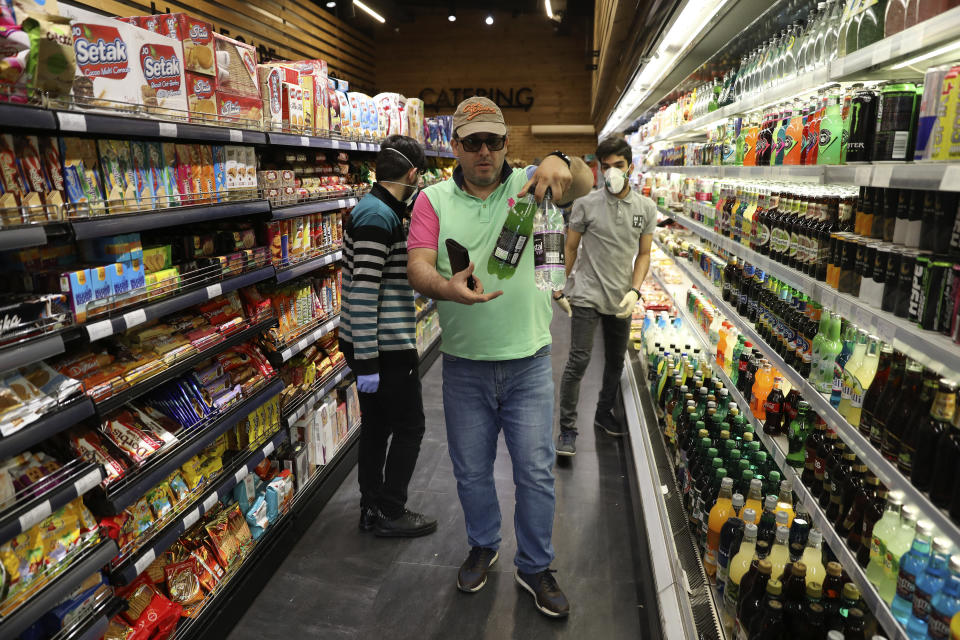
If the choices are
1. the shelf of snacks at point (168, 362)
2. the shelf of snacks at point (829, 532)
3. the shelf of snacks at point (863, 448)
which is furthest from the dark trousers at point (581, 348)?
the shelf of snacks at point (168, 362)

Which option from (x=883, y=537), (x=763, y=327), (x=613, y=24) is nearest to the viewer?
(x=883, y=537)

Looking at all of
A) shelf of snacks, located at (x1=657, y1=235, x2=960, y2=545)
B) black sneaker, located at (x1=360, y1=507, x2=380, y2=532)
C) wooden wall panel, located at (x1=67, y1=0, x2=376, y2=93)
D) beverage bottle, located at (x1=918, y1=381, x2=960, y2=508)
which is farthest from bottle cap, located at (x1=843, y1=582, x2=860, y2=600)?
wooden wall panel, located at (x1=67, y1=0, x2=376, y2=93)

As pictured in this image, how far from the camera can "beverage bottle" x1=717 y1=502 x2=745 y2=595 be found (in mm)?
2010

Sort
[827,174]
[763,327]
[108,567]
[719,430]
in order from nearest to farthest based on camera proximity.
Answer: [827,174], [108,567], [763,327], [719,430]

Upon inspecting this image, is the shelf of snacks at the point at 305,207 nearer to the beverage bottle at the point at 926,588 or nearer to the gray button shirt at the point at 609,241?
the gray button shirt at the point at 609,241

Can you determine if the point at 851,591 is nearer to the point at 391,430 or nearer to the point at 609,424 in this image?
the point at 391,430

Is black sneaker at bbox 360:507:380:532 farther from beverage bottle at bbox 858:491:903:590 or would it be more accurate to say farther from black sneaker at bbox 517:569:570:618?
beverage bottle at bbox 858:491:903:590

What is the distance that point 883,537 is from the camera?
1.51 m

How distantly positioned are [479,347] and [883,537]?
135 centimetres

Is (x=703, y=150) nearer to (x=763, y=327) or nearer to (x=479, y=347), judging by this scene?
(x=763, y=327)

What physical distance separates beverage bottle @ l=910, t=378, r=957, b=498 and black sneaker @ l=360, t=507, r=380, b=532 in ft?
8.02

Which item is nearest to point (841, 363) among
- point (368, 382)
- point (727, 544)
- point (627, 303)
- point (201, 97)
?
point (727, 544)

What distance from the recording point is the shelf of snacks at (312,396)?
315 centimetres

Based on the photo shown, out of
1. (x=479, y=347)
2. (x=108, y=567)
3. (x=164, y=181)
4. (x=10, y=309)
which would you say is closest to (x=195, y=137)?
(x=164, y=181)
